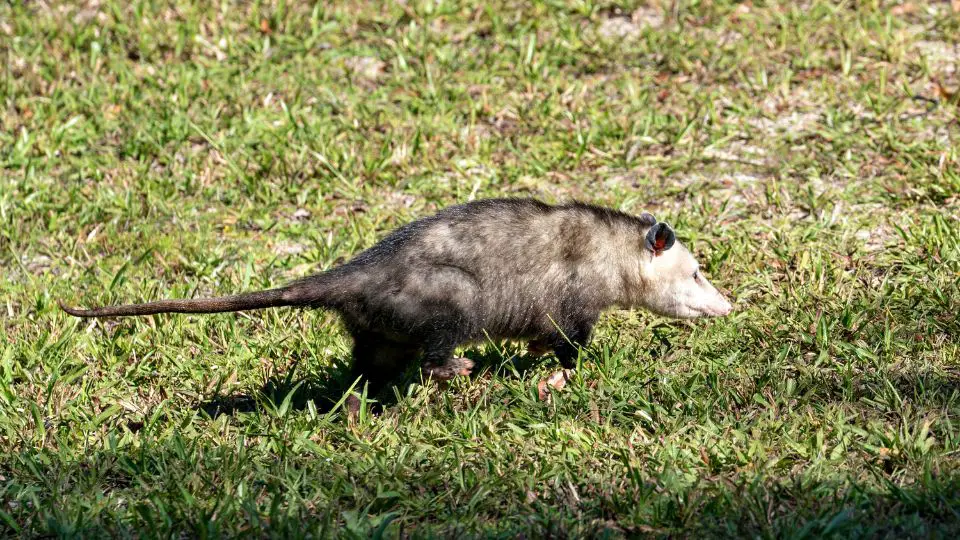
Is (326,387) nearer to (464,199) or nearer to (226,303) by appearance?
(226,303)

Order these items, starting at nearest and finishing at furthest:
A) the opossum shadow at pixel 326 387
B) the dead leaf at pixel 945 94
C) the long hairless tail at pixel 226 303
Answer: the long hairless tail at pixel 226 303
the opossum shadow at pixel 326 387
the dead leaf at pixel 945 94

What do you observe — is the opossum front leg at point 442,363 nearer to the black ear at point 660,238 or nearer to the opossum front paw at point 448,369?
the opossum front paw at point 448,369

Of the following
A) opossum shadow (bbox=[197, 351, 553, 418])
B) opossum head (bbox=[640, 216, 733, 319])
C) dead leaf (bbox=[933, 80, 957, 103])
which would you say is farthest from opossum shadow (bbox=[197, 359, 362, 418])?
dead leaf (bbox=[933, 80, 957, 103])

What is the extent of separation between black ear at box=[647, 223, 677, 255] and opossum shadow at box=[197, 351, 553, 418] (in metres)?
0.73

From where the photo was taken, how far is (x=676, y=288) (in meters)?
5.58

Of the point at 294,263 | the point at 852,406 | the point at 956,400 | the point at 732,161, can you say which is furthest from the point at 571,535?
the point at 732,161

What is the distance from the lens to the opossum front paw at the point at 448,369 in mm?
4965

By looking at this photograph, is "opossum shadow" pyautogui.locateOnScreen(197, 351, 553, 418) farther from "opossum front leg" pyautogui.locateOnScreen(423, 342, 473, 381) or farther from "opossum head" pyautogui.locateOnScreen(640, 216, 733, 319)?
"opossum head" pyautogui.locateOnScreen(640, 216, 733, 319)

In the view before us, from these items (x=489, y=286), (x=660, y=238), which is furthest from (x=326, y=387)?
(x=660, y=238)

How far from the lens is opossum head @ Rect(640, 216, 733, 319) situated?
5.53m

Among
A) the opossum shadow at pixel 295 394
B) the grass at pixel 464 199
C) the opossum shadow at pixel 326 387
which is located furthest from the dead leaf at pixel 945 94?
the opossum shadow at pixel 295 394

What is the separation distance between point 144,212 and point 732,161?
3624 mm

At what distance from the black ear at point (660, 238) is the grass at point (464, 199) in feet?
1.56

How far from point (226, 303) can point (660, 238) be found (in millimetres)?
1984
